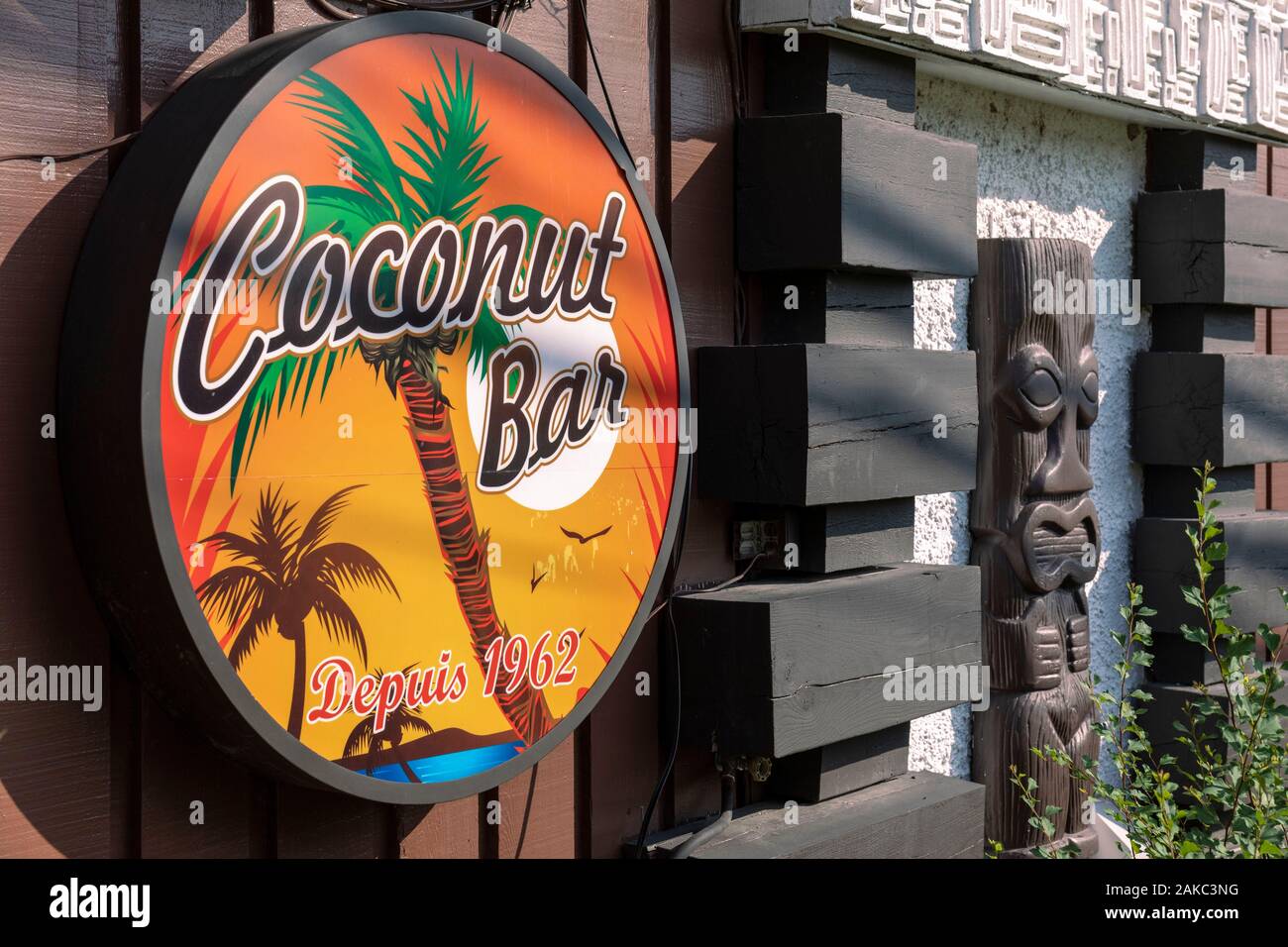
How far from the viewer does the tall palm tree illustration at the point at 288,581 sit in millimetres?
1731

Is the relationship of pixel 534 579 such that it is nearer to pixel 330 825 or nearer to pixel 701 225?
pixel 330 825

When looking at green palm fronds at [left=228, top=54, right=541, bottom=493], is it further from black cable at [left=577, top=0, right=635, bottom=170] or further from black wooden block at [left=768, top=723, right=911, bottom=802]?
black wooden block at [left=768, top=723, right=911, bottom=802]

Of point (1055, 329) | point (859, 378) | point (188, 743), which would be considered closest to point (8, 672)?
point (188, 743)

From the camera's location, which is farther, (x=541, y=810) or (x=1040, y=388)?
(x=1040, y=388)

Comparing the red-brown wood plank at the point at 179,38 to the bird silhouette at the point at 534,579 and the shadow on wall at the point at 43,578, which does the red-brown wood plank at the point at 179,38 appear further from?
the bird silhouette at the point at 534,579

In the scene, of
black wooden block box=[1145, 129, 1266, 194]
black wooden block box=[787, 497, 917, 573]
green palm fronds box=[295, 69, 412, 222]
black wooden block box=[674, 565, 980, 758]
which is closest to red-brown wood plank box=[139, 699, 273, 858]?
green palm fronds box=[295, 69, 412, 222]

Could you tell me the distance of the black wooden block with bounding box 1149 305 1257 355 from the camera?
412cm

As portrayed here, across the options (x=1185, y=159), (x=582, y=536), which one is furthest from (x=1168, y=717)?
(x=582, y=536)

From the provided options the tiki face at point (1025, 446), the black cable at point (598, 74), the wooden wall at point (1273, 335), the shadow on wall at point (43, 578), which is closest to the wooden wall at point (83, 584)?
the shadow on wall at point (43, 578)

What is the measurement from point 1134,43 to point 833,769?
2.23m

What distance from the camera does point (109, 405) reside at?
166cm

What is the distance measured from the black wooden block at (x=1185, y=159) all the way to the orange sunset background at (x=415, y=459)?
A: 8.14 ft

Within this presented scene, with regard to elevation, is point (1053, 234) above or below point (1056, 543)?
above

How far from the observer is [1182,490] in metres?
4.07
